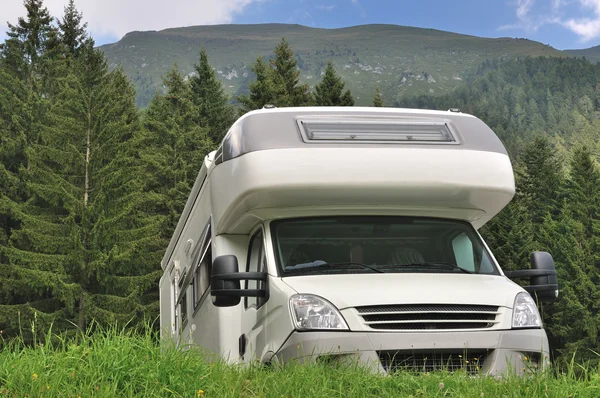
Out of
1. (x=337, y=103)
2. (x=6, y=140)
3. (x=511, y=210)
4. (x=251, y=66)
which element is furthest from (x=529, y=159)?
(x=6, y=140)

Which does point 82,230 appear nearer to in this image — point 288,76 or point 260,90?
point 260,90

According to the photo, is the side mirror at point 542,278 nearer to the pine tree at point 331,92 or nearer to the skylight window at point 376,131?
the skylight window at point 376,131

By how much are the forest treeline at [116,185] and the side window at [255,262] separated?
1782 cm

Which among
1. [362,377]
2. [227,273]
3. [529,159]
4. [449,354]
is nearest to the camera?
[362,377]

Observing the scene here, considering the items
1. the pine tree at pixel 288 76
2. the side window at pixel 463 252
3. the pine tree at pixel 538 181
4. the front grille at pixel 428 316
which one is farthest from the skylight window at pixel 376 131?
the pine tree at pixel 538 181

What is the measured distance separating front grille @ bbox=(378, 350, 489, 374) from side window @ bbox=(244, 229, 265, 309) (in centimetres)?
141

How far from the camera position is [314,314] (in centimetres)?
622

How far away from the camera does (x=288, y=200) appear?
711 cm

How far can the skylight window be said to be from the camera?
7.23m

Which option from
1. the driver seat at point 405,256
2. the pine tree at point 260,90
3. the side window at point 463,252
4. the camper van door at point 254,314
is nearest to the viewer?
the camper van door at point 254,314

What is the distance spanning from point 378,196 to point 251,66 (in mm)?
50565

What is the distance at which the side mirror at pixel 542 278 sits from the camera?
287 inches

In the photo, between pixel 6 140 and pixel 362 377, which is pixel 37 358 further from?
pixel 6 140

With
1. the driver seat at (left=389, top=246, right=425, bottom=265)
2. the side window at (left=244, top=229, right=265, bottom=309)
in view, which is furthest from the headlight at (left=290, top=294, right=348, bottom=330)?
the driver seat at (left=389, top=246, right=425, bottom=265)
